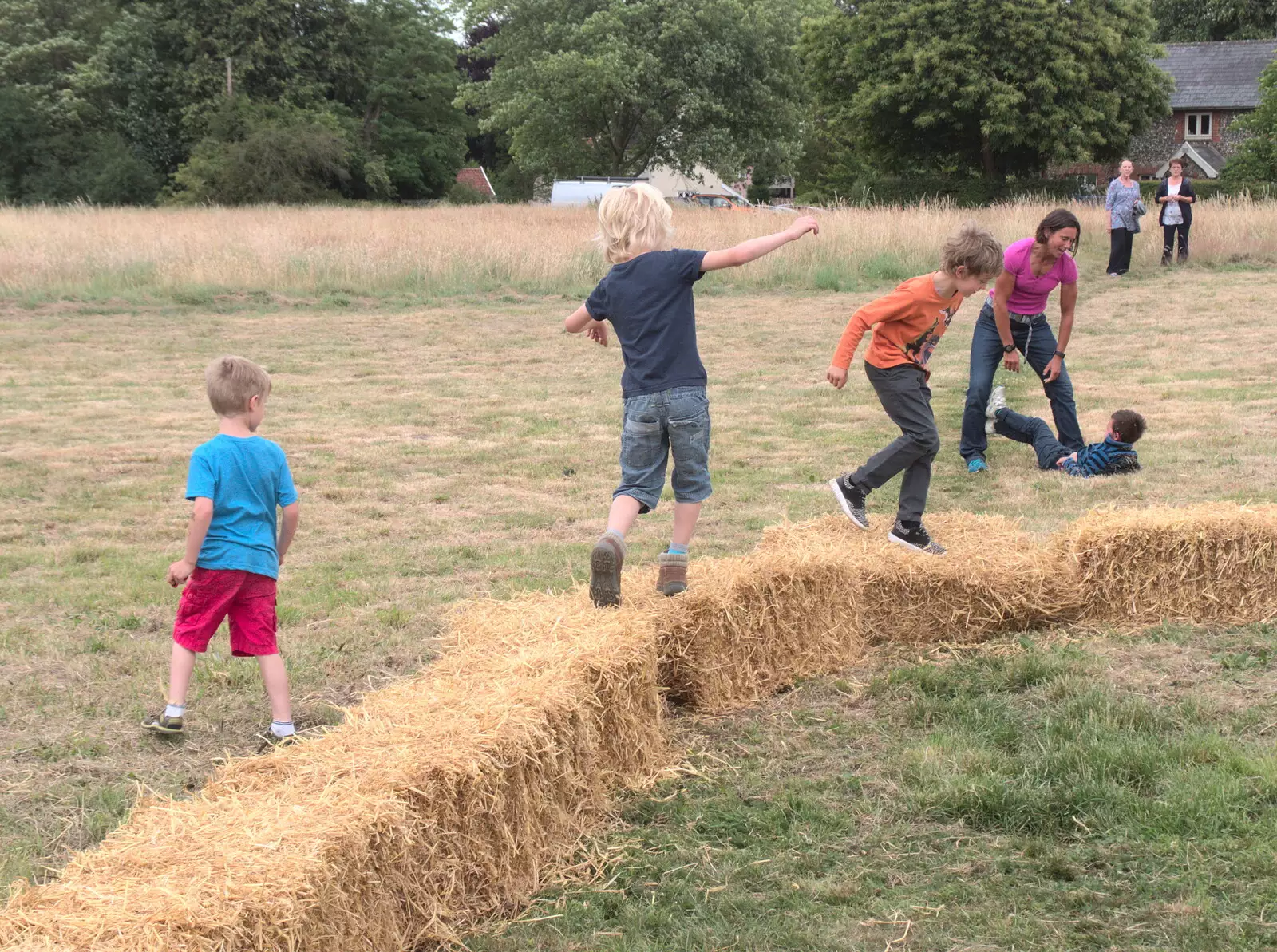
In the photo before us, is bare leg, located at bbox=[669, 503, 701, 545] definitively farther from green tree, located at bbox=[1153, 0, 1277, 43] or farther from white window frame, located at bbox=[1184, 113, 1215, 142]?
green tree, located at bbox=[1153, 0, 1277, 43]

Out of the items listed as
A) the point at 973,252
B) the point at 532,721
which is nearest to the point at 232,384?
the point at 532,721

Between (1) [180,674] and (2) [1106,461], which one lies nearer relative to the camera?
(1) [180,674]

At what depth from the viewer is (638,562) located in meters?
A: 6.34

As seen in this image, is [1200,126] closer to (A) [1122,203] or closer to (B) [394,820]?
(A) [1122,203]

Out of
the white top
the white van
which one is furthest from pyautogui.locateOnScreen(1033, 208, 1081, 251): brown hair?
the white van

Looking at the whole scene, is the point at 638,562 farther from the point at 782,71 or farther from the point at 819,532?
the point at 782,71

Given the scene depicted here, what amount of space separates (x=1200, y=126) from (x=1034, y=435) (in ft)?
199

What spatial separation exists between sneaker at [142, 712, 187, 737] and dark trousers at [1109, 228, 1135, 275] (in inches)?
753

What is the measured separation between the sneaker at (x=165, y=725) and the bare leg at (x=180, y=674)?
0.06 m

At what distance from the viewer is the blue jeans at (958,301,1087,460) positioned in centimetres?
846

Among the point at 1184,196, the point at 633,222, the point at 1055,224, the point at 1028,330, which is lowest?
the point at 1028,330

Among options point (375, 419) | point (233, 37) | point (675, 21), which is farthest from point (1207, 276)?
point (233, 37)

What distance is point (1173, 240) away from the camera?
21.6 meters

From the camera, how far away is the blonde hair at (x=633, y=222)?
15.5 feet
